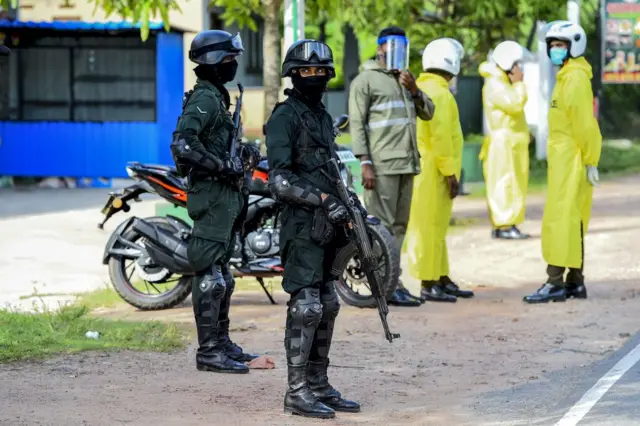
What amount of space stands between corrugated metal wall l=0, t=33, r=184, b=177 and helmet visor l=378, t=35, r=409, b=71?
1221cm

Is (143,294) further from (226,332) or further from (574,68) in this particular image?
(574,68)

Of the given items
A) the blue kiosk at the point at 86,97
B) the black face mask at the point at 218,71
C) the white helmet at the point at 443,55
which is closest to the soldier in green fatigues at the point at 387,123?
the white helmet at the point at 443,55

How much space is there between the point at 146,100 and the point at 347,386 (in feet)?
51.9

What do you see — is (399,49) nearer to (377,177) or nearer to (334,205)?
(377,177)

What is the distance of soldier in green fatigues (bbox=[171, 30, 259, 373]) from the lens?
9.05 m

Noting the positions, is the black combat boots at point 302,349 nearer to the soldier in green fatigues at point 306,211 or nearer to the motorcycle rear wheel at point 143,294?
the soldier in green fatigues at point 306,211

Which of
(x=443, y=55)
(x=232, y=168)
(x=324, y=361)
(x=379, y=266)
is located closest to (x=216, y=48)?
(x=232, y=168)

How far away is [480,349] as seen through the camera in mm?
10047

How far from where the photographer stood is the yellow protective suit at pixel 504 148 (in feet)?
53.1

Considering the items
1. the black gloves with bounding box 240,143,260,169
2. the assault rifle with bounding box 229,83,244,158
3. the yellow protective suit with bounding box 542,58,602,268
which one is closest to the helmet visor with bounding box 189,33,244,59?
the assault rifle with bounding box 229,83,244,158

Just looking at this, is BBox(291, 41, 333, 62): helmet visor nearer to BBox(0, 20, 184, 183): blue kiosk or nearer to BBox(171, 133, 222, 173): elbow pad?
BBox(171, 133, 222, 173): elbow pad

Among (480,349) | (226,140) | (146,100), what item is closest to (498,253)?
(480,349)

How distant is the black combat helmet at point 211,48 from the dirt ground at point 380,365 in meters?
1.78

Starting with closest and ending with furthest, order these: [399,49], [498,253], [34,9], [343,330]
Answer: [343,330] < [399,49] < [498,253] < [34,9]
